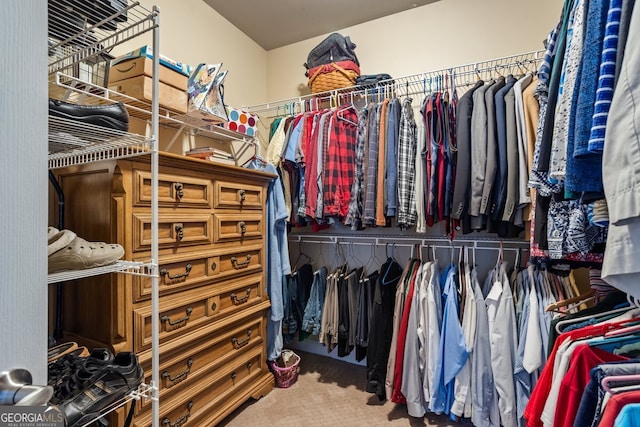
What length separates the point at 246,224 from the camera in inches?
71.3

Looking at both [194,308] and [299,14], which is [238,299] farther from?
[299,14]

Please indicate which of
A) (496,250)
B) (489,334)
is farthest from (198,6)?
(489,334)

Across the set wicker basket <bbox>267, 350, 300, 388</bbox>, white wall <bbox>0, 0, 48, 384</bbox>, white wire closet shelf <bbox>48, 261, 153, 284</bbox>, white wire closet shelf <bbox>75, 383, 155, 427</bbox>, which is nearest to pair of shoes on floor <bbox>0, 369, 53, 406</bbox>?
white wall <bbox>0, 0, 48, 384</bbox>

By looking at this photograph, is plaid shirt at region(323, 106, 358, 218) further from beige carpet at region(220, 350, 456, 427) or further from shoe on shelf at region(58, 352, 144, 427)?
shoe on shelf at region(58, 352, 144, 427)

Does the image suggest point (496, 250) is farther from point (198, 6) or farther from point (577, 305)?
point (198, 6)

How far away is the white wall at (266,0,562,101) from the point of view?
196 cm

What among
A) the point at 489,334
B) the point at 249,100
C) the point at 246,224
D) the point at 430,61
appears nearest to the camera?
the point at 489,334

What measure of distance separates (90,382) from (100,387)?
3 cm

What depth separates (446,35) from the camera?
2.18m

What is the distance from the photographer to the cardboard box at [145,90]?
137 cm

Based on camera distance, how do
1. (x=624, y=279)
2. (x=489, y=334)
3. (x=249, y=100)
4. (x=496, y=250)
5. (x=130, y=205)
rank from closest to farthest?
1. (x=624, y=279)
2. (x=130, y=205)
3. (x=489, y=334)
4. (x=496, y=250)
5. (x=249, y=100)

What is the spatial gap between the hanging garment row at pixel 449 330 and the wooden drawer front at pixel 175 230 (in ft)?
3.27

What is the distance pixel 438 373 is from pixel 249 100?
7.68ft

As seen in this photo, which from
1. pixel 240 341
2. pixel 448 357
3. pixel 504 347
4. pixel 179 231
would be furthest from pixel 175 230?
pixel 504 347
